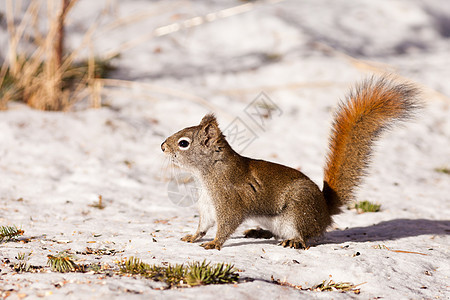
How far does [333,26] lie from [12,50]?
6256 mm

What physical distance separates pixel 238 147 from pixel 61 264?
3.69 meters

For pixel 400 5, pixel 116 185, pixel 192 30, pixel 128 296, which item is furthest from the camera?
pixel 400 5

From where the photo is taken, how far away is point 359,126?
3.54m

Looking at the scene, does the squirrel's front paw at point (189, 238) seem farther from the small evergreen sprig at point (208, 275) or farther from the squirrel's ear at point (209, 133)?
the small evergreen sprig at point (208, 275)

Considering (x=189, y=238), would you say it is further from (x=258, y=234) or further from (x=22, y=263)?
(x=22, y=263)

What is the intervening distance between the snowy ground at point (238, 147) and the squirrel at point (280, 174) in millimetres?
186

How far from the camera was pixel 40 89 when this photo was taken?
6.20 meters

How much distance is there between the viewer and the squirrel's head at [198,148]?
135 inches

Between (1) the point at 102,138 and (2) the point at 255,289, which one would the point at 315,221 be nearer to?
(2) the point at 255,289

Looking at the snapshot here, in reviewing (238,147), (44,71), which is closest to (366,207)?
(238,147)

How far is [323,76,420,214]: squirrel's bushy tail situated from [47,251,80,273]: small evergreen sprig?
1.86 meters

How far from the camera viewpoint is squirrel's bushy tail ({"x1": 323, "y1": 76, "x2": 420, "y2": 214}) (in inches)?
135

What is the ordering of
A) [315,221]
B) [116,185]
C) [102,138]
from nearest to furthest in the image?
[315,221] < [116,185] < [102,138]

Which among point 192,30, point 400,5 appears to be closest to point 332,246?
point 192,30
